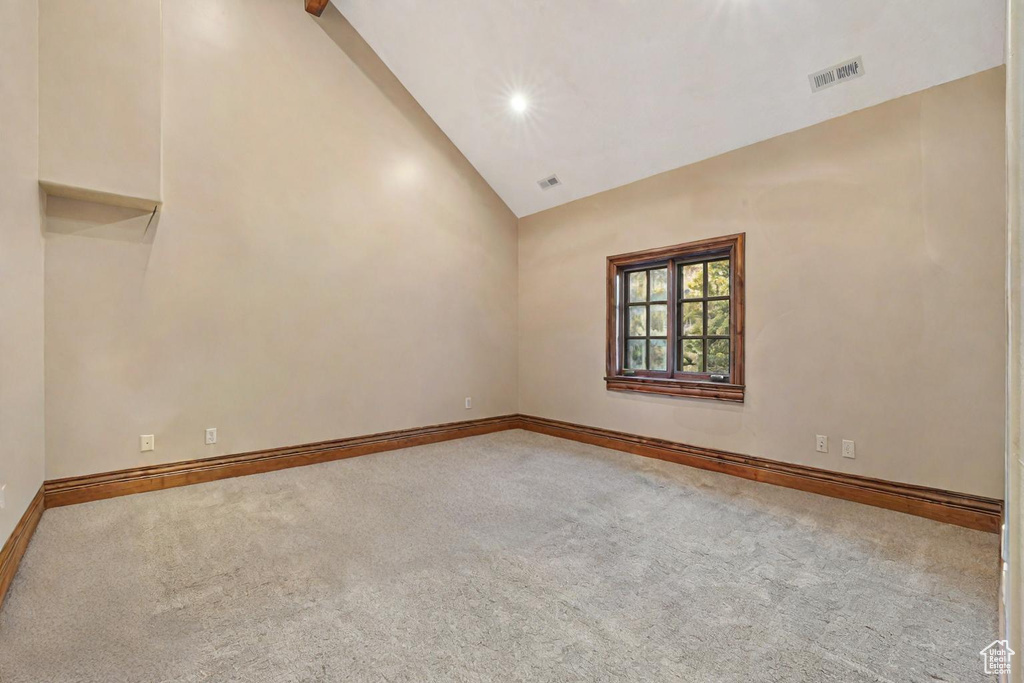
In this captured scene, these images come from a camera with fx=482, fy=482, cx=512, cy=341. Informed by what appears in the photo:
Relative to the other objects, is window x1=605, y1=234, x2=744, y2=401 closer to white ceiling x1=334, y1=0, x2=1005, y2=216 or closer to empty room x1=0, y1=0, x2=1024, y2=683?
empty room x1=0, y1=0, x2=1024, y2=683

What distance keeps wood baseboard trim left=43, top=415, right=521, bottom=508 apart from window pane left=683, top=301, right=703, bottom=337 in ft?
7.93

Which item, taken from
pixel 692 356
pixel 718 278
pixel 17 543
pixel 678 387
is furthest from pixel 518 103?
pixel 17 543

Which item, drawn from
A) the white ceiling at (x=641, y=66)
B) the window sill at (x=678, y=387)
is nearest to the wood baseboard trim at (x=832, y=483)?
the window sill at (x=678, y=387)

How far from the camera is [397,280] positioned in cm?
463

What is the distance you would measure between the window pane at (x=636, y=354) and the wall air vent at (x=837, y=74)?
2358 millimetres

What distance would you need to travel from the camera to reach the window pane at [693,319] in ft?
13.7

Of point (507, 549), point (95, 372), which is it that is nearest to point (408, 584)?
point (507, 549)

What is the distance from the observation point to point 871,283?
312 centimetres

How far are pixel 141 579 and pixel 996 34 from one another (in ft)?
16.6

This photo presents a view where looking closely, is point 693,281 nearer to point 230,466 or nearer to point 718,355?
point 718,355

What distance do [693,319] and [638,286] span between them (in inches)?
26.1

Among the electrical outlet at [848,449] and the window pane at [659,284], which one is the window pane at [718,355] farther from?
the electrical outlet at [848,449]

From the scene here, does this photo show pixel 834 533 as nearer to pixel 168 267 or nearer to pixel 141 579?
pixel 141 579

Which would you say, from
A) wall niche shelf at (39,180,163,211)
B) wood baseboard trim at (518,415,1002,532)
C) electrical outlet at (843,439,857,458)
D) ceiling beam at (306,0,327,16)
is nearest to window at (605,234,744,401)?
wood baseboard trim at (518,415,1002,532)
